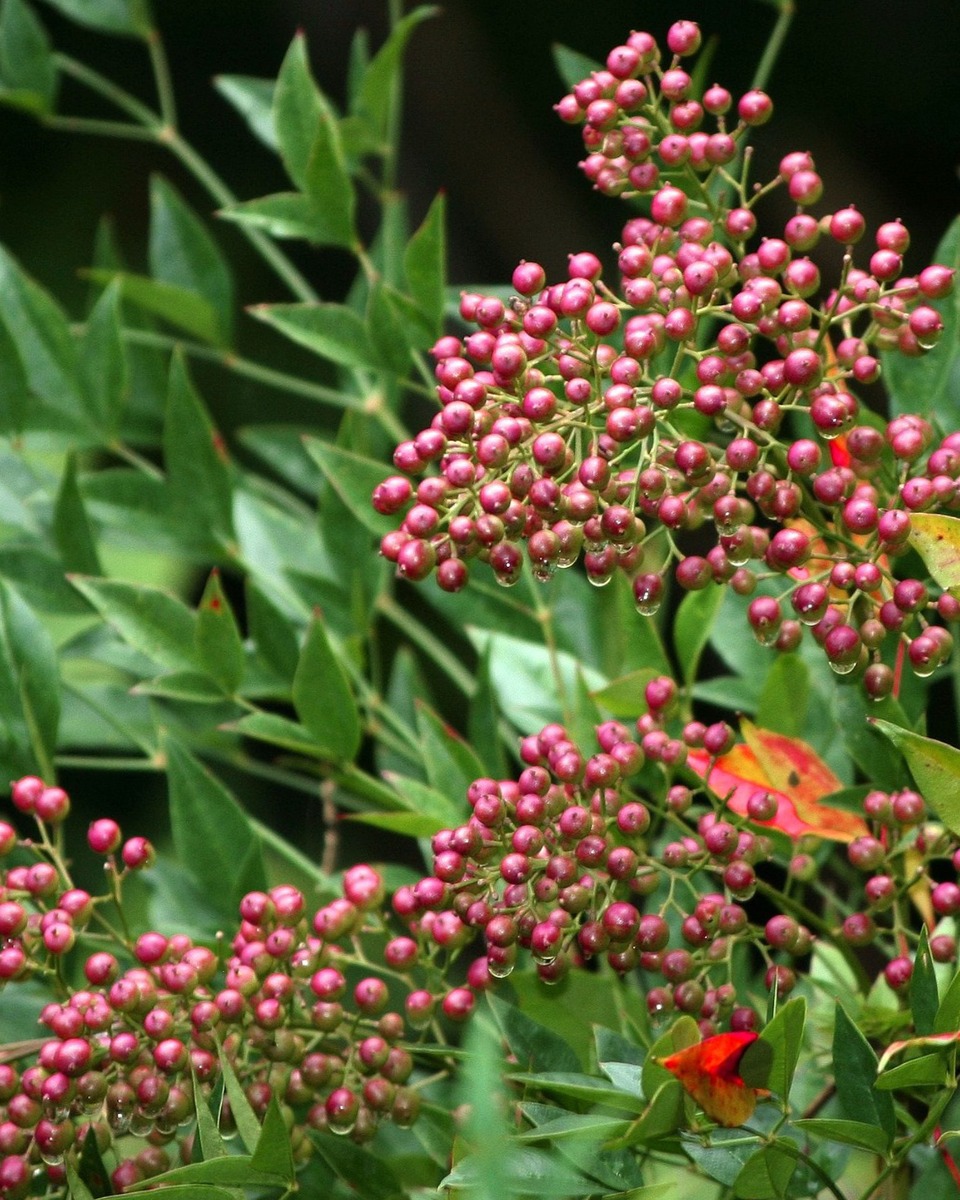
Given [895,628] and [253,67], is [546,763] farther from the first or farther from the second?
[253,67]

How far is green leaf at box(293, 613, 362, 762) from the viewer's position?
1.95ft

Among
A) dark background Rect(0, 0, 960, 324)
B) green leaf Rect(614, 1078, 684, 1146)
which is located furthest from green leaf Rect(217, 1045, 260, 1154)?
dark background Rect(0, 0, 960, 324)

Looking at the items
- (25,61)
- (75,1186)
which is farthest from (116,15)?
(75,1186)

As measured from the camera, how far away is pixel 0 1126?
0.48 m

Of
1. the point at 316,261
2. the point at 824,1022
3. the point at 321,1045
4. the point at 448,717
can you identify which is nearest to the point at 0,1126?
the point at 321,1045

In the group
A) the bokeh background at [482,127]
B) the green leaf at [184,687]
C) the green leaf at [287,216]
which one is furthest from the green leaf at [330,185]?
the bokeh background at [482,127]

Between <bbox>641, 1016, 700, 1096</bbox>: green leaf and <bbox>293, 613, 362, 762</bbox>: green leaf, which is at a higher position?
<bbox>641, 1016, 700, 1096</bbox>: green leaf

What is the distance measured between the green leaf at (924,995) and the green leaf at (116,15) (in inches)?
28.2

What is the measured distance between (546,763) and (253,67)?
1.14 meters

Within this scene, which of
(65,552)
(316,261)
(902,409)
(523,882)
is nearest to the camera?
(523,882)

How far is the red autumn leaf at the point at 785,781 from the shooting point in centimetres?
51

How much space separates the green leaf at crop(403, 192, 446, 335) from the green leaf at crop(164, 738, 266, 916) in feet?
0.68

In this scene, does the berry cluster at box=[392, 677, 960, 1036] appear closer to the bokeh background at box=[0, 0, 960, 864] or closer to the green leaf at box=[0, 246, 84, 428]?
the green leaf at box=[0, 246, 84, 428]

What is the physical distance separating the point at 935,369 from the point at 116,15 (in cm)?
57
